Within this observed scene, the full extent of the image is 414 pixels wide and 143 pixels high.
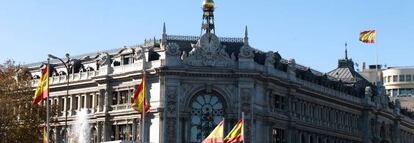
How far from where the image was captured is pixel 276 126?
341ft

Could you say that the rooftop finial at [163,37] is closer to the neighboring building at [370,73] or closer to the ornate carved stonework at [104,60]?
the ornate carved stonework at [104,60]

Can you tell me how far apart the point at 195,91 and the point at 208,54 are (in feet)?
13.2

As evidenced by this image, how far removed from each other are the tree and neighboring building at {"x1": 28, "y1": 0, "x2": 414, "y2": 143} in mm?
5478

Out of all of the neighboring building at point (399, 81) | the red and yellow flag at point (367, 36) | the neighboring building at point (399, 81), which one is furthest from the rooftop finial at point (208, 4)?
the neighboring building at point (399, 81)

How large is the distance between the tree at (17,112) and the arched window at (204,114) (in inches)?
599

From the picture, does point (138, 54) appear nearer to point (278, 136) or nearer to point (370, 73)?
point (278, 136)

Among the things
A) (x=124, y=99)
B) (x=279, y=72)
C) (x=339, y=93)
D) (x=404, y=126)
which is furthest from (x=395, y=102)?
(x=124, y=99)

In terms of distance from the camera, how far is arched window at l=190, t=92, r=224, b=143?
97438mm

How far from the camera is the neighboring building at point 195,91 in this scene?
317 feet

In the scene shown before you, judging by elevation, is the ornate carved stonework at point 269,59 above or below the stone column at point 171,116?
above

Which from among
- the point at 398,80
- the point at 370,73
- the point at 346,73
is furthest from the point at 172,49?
the point at 398,80

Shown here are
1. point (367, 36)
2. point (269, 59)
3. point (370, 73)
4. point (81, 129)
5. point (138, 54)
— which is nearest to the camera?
point (138, 54)

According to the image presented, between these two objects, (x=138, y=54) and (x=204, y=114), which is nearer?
(x=204, y=114)

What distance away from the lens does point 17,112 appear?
93625 millimetres
